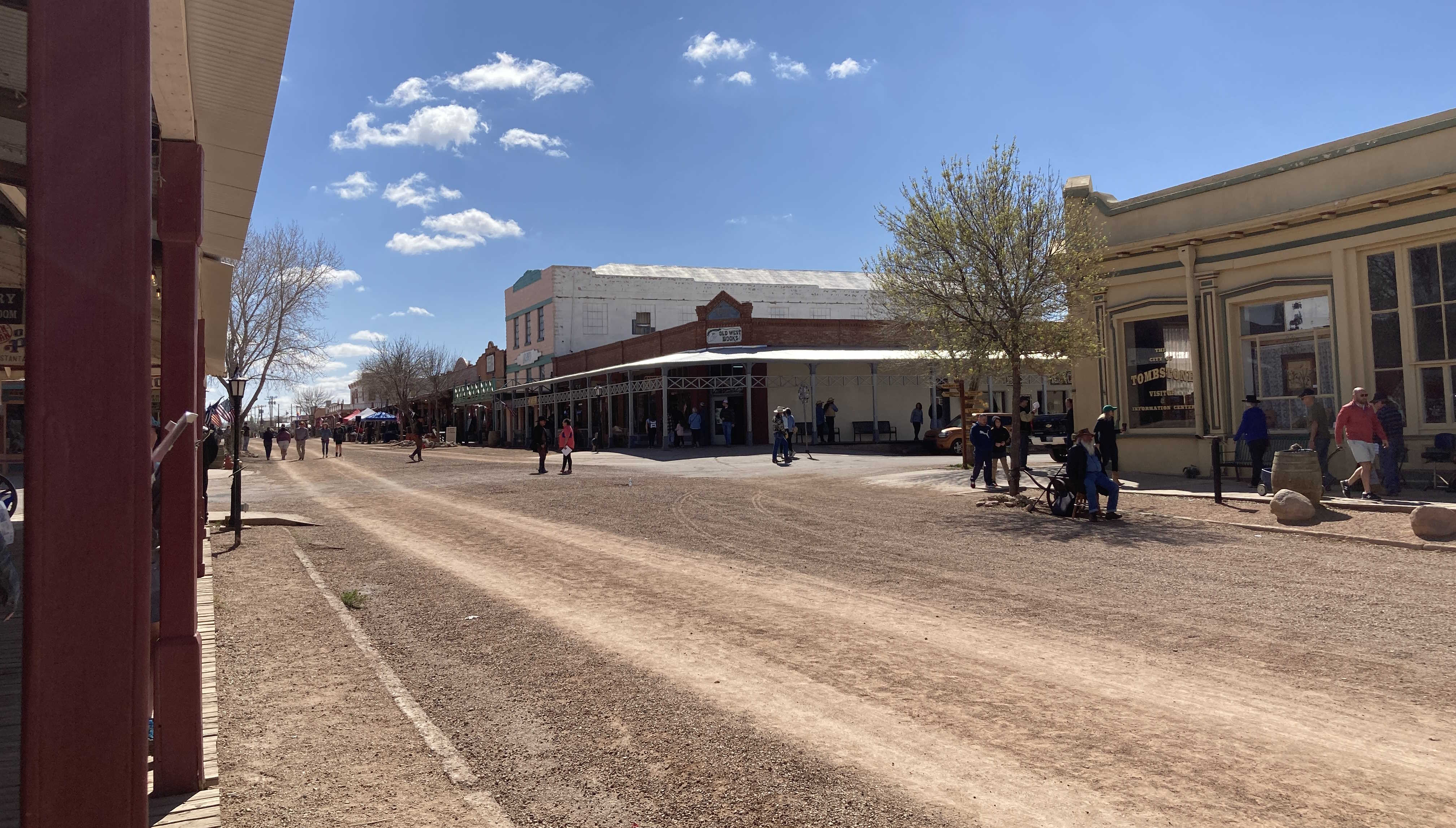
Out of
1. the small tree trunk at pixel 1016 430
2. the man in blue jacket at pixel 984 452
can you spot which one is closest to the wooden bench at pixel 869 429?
the man in blue jacket at pixel 984 452

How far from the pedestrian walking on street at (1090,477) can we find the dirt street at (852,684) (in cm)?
158

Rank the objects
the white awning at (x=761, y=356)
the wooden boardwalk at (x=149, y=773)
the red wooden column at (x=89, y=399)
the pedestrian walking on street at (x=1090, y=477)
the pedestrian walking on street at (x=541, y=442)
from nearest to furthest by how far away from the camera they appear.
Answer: the red wooden column at (x=89, y=399), the wooden boardwalk at (x=149, y=773), the pedestrian walking on street at (x=1090, y=477), the pedestrian walking on street at (x=541, y=442), the white awning at (x=761, y=356)

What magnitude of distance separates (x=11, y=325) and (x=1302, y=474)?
49.7 ft

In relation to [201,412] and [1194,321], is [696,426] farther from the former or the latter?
[201,412]

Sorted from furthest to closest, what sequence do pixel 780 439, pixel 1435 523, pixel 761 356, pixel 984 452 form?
pixel 761 356, pixel 780 439, pixel 984 452, pixel 1435 523

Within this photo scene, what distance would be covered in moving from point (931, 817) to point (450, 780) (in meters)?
2.09

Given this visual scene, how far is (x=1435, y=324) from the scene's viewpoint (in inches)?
551

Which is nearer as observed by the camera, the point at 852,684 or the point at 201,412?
the point at 852,684

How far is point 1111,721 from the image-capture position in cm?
461

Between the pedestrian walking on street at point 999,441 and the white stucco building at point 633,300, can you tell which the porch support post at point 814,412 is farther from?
the pedestrian walking on street at point 999,441

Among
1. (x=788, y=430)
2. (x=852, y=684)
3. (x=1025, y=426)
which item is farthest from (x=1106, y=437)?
(x=788, y=430)

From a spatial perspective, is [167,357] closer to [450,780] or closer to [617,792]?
[450,780]

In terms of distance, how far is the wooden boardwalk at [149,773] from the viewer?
10.3 feet

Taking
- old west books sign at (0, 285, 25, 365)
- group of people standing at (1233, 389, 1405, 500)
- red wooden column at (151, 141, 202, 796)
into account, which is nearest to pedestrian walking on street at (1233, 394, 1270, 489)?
group of people standing at (1233, 389, 1405, 500)
